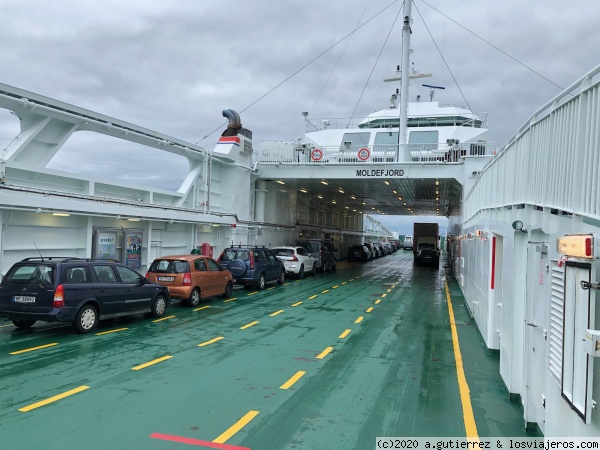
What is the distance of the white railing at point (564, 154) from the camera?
326cm

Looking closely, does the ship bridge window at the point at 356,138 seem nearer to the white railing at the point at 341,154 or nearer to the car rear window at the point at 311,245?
the white railing at the point at 341,154

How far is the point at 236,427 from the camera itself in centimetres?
473

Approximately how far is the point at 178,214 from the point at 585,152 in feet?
47.3

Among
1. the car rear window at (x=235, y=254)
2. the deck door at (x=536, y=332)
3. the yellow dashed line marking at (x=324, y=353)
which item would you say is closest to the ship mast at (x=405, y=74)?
the car rear window at (x=235, y=254)

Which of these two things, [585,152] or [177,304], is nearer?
[585,152]

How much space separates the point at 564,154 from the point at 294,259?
18520mm

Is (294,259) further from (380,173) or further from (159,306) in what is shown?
(159,306)

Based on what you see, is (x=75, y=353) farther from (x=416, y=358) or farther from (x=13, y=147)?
(x=13, y=147)

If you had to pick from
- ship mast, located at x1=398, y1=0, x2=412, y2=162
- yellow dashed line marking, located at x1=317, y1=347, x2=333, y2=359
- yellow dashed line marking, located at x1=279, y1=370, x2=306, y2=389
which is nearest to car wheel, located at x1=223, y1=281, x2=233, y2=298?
yellow dashed line marking, located at x1=317, y1=347, x2=333, y2=359

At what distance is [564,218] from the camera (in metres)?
3.78

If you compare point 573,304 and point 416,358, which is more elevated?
point 573,304

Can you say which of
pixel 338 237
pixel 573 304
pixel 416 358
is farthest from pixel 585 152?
pixel 338 237

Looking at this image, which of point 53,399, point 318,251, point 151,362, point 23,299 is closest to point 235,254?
point 23,299

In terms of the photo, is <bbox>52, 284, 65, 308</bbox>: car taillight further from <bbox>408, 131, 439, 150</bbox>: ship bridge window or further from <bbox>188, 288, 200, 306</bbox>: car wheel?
<bbox>408, 131, 439, 150</bbox>: ship bridge window
